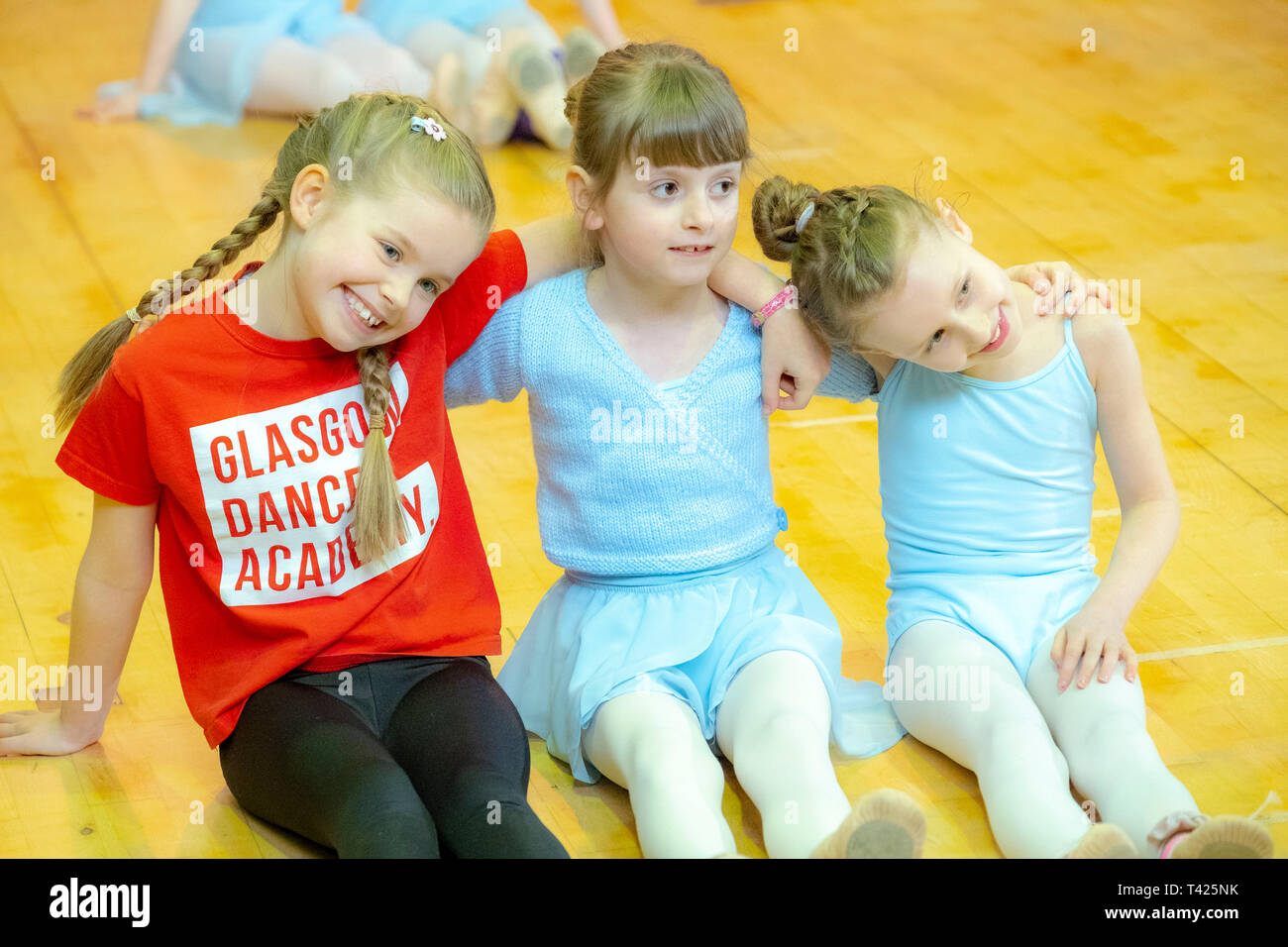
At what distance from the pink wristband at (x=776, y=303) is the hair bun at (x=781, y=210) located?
35 mm

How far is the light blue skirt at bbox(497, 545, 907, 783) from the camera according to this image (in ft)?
5.11

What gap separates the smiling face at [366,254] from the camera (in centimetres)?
138

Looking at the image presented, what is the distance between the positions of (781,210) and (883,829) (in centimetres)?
62

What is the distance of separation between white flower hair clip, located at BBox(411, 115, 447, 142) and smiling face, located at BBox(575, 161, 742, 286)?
0.55 ft

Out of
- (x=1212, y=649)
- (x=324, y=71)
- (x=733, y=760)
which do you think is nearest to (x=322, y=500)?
(x=733, y=760)

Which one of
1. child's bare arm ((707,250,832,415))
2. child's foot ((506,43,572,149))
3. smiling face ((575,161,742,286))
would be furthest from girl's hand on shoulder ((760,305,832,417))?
child's foot ((506,43,572,149))

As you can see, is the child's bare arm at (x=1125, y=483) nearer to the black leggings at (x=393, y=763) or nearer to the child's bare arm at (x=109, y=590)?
the black leggings at (x=393, y=763)

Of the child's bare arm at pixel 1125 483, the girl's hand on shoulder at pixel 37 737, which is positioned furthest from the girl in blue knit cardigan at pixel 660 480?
the girl's hand on shoulder at pixel 37 737

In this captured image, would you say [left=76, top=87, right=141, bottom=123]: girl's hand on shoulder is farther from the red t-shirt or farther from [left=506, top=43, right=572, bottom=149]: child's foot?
the red t-shirt

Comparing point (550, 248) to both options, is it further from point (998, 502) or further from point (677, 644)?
point (998, 502)

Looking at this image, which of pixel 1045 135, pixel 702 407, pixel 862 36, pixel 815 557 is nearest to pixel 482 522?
pixel 815 557

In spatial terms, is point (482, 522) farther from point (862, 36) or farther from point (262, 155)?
point (862, 36)
